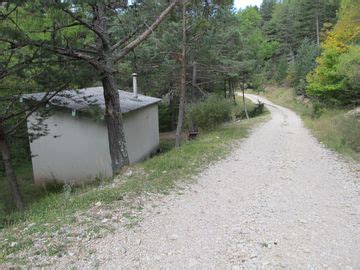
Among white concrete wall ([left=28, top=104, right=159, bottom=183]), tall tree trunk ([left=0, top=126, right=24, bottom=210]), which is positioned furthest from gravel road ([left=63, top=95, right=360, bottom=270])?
white concrete wall ([left=28, top=104, right=159, bottom=183])

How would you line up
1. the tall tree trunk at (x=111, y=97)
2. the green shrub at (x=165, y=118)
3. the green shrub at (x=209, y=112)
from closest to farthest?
the tall tree trunk at (x=111, y=97) → the green shrub at (x=209, y=112) → the green shrub at (x=165, y=118)

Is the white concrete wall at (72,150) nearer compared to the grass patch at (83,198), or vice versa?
the grass patch at (83,198)

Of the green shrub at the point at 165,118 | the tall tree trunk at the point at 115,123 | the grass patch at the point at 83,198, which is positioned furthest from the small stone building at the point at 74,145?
the green shrub at the point at 165,118

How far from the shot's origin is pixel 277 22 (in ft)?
205

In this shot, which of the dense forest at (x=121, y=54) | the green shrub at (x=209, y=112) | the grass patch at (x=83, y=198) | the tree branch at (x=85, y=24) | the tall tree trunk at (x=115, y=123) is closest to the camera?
the grass patch at (x=83, y=198)

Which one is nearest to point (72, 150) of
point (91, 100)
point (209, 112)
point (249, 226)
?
point (91, 100)

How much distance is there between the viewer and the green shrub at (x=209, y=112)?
16875mm

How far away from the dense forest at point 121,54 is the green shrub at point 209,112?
1.62 feet

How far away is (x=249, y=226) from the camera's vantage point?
184 inches

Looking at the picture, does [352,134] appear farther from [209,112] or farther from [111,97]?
[111,97]

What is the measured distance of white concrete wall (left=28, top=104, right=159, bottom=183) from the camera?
12.2m

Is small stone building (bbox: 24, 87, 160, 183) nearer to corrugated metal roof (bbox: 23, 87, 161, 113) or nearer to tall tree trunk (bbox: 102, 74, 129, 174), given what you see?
corrugated metal roof (bbox: 23, 87, 161, 113)

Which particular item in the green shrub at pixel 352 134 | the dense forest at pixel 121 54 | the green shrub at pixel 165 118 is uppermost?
the dense forest at pixel 121 54

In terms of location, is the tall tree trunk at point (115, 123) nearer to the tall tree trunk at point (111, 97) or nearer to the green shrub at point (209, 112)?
the tall tree trunk at point (111, 97)
